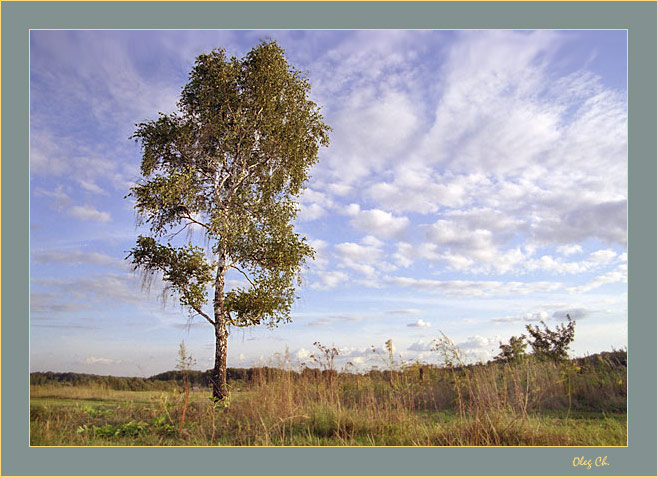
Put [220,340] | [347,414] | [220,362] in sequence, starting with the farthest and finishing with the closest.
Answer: [220,340] → [220,362] → [347,414]

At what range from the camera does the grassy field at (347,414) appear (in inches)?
244

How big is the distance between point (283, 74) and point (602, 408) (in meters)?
10.8

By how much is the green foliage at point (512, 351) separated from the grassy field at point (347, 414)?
1889 mm

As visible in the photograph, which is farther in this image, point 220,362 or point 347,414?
point 220,362

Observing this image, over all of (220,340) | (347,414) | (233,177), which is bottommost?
(347,414)

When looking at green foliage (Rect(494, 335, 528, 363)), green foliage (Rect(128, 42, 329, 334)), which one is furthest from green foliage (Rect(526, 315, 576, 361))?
green foliage (Rect(128, 42, 329, 334))

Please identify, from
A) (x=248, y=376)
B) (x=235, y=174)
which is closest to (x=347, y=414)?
(x=248, y=376)

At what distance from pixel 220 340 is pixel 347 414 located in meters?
4.42

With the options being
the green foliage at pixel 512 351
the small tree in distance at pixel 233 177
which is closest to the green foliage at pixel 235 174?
the small tree in distance at pixel 233 177

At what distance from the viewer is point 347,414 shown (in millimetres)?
6902

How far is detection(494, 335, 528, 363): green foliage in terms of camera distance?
12555mm

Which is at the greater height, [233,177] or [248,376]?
[233,177]

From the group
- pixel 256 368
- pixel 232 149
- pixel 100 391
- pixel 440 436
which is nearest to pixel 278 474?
pixel 440 436

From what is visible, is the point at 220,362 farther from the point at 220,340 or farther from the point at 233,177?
the point at 233,177
